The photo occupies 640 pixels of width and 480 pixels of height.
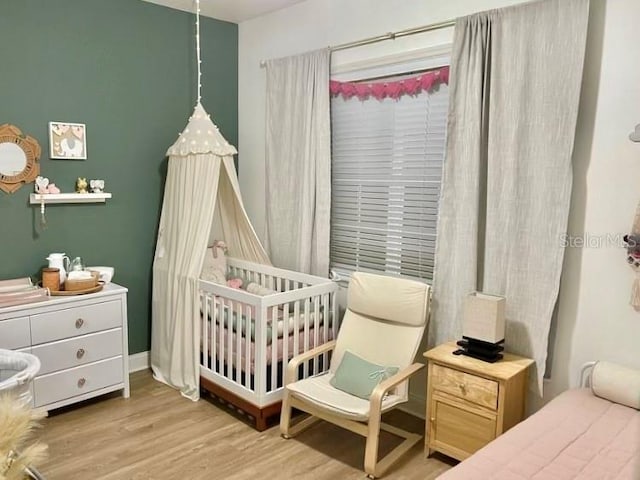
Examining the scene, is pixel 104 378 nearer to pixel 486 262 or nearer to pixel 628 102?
pixel 486 262

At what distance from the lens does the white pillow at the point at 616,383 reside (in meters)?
2.38

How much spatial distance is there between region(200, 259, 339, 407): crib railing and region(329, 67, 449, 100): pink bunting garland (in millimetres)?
1316

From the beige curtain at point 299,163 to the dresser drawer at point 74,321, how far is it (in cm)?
129

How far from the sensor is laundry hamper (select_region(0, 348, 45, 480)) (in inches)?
95.3

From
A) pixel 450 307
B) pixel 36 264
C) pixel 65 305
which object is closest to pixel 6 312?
pixel 65 305

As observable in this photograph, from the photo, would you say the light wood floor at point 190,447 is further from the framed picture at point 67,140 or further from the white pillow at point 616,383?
the framed picture at point 67,140

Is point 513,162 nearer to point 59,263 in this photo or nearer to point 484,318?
point 484,318

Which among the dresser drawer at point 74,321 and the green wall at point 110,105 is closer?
the dresser drawer at point 74,321

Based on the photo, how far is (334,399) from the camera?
2.91 m

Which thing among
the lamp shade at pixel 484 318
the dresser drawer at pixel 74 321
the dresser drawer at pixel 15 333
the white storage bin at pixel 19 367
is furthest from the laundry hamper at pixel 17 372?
the lamp shade at pixel 484 318

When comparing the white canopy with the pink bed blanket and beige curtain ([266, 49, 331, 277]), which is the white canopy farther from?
the pink bed blanket

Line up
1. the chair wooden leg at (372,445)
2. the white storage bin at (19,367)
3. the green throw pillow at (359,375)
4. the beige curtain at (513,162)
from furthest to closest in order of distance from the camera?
the green throw pillow at (359,375) < the chair wooden leg at (372,445) < the beige curtain at (513,162) < the white storage bin at (19,367)

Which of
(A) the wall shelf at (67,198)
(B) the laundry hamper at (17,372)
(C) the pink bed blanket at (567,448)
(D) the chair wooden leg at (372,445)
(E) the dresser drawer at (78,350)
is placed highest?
(A) the wall shelf at (67,198)

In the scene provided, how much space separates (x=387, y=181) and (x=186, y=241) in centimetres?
149
